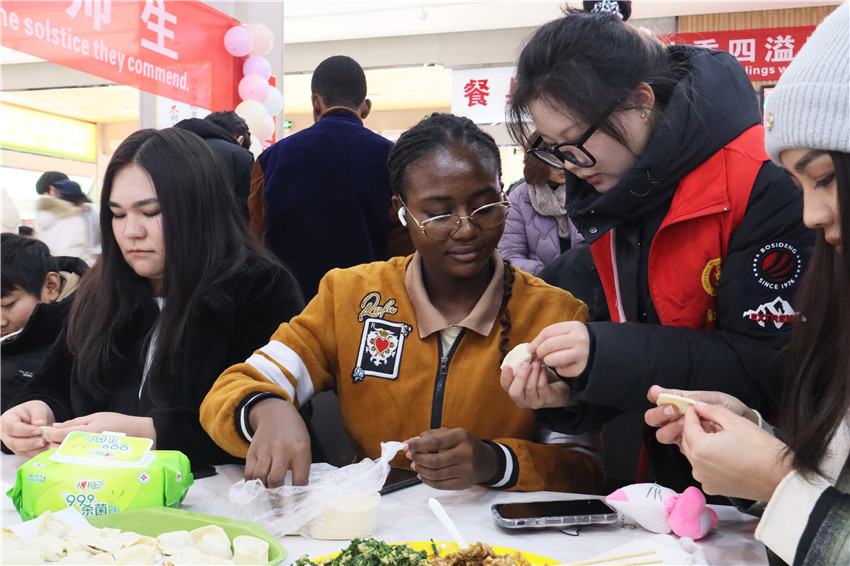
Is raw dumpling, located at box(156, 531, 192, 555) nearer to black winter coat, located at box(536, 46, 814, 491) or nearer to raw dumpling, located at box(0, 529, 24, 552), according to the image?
raw dumpling, located at box(0, 529, 24, 552)

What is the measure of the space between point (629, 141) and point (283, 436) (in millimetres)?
791

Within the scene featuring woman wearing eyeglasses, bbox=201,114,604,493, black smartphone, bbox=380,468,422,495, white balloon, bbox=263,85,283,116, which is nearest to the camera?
black smartphone, bbox=380,468,422,495

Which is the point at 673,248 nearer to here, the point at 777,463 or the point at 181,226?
the point at 777,463

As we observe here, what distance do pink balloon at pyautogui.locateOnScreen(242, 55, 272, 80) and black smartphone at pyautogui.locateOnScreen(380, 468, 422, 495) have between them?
11.0ft

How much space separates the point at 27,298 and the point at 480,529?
7.51ft

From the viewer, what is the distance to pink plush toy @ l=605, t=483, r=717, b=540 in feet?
3.41

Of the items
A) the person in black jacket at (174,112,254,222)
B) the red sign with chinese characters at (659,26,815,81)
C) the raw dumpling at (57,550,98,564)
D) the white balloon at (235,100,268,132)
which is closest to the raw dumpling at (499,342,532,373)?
the raw dumpling at (57,550,98,564)

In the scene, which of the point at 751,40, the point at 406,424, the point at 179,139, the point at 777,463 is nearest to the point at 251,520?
the point at 406,424

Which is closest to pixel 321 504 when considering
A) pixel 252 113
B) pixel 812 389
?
pixel 812 389

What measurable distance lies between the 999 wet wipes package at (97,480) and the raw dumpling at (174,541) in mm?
141

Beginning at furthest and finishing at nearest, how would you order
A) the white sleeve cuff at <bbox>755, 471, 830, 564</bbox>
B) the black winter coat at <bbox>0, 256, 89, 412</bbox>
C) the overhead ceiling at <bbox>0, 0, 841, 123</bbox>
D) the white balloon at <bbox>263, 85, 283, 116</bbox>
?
1. the overhead ceiling at <bbox>0, 0, 841, 123</bbox>
2. the white balloon at <bbox>263, 85, 283, 116</bbox>
3. the black winter coat at <bbox>0, 256, 89, 412</bbox>
4. the white sleeve cuff at <bbox>755, 471, 830, 564</bbox>

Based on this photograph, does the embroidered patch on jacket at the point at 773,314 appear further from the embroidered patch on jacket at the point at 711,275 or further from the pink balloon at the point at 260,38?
the pink balloon at the point at 260,38

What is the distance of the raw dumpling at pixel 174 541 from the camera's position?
38.7 inches

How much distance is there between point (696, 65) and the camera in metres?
1.33
